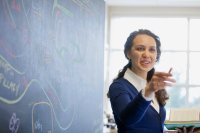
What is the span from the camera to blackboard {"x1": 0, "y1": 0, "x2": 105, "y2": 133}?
1.36m

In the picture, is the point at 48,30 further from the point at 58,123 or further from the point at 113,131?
the point at 113,131

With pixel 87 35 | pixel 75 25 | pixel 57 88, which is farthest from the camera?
pixel 87 35

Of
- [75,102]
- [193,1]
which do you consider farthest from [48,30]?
[193,1]

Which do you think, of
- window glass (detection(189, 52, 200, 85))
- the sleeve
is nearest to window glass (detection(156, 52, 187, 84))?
window glass (detection(189, 52, 200, 85))

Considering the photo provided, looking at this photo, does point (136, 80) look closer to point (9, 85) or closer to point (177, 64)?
point (9, 85)

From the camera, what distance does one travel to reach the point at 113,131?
4.64 meters

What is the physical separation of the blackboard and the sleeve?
0.42 metres

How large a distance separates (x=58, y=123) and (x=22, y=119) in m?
0.46

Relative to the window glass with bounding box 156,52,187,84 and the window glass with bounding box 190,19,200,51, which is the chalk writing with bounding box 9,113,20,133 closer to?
the window glass with bounding box 156,52,187,84

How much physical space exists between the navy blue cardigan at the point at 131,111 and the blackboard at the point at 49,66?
0.42 m

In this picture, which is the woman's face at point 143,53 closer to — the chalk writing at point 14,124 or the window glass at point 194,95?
the chalk writing at point 14,124

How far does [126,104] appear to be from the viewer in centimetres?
129

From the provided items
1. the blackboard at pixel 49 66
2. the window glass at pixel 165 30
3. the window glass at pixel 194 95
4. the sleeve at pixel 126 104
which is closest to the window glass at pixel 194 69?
the window glass at pixel 194 95

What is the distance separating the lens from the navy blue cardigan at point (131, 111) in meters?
1.22
